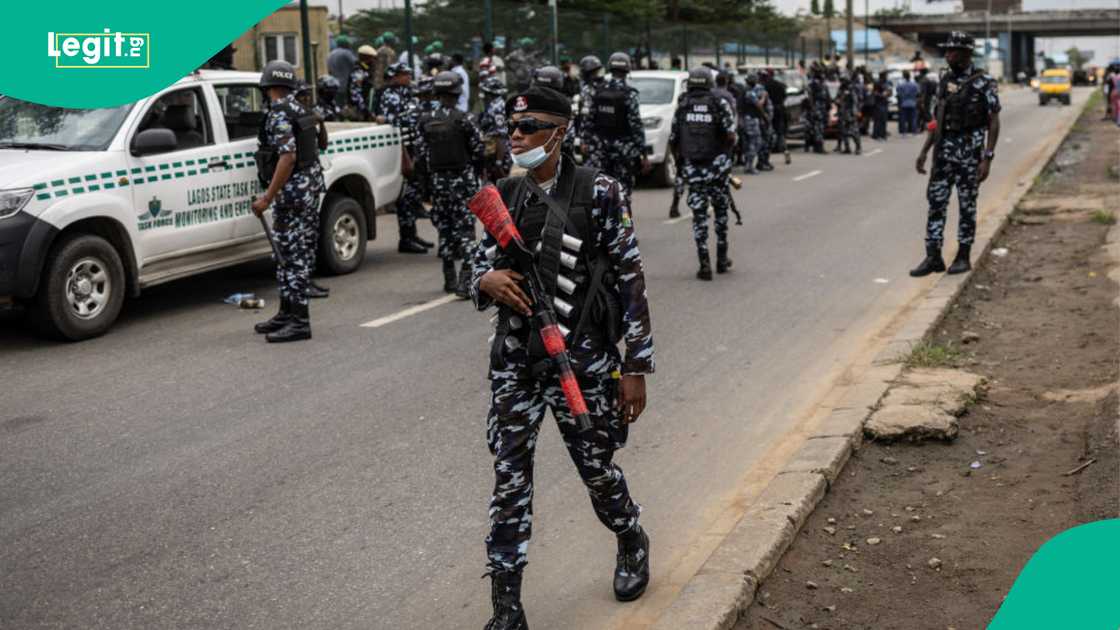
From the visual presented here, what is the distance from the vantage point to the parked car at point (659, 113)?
770 inches

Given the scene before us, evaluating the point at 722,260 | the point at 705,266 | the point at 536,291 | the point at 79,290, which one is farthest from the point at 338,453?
the point at 722,260

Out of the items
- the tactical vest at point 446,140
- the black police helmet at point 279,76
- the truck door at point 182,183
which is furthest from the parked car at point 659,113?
the black police helmet at point 279,76

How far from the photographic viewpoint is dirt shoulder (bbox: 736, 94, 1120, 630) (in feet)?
15.2

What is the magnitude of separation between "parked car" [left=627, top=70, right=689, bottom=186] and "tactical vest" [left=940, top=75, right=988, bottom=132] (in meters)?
8.76

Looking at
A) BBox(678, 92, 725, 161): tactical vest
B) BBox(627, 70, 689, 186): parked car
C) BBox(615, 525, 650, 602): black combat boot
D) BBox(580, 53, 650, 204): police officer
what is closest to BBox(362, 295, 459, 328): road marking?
BBox(678, 92, 725, 161): tactical vest

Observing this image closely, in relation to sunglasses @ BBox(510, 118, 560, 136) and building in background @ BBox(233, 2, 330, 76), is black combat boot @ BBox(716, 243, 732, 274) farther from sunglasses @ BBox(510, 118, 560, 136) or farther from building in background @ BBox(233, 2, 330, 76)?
building in background @ BBox(233, 2, 330, 76)

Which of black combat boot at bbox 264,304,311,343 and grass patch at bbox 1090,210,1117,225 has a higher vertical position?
grass patch at bbox 1090,210,1117,225

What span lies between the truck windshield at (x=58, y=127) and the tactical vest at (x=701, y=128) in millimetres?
4498

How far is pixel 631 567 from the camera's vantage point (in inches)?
179

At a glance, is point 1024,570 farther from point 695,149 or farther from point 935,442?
point 695,149

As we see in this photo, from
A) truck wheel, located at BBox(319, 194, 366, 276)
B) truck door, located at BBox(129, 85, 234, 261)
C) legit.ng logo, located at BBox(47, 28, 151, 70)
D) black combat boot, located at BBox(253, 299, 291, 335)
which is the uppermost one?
legit.ng logo, located at BBox(47, 28, 151, 70)

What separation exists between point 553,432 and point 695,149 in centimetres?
487

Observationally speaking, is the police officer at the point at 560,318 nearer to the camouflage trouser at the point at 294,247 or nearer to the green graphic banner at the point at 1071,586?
the green graphic banner at the point at 1071,586

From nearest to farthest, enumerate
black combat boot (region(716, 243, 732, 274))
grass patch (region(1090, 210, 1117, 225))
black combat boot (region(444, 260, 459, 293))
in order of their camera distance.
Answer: black combat boot (region(444, 260, 459, 293)) → black combat boot (region(716, 243, 732, 274)) → grass patch (region(1090, 210, 1117, 225))
